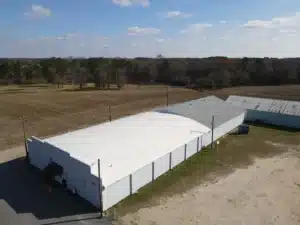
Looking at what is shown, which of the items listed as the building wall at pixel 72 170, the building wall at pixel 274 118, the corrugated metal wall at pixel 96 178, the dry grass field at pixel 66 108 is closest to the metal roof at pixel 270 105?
the building wall at pixel 274 118

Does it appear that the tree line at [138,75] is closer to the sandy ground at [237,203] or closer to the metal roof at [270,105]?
the metal roof at [270,105]

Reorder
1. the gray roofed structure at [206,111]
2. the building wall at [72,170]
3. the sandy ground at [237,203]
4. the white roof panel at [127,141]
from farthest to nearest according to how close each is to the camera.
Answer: the gray roofed structure at [206,111] < the white roof panel at [127,141] < the building wall at [72,170] < the sandy ground at [237,203]

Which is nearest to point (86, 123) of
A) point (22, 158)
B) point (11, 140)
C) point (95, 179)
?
point (11, 140)

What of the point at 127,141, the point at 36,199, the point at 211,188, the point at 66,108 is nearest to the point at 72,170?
the point at 36,199

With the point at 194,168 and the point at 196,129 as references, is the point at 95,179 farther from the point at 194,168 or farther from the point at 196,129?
the point at 196,129

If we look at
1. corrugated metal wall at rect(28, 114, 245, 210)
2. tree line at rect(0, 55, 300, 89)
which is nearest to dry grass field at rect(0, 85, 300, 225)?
corrugated metal wall at rect(28, 114, 245, 210)
